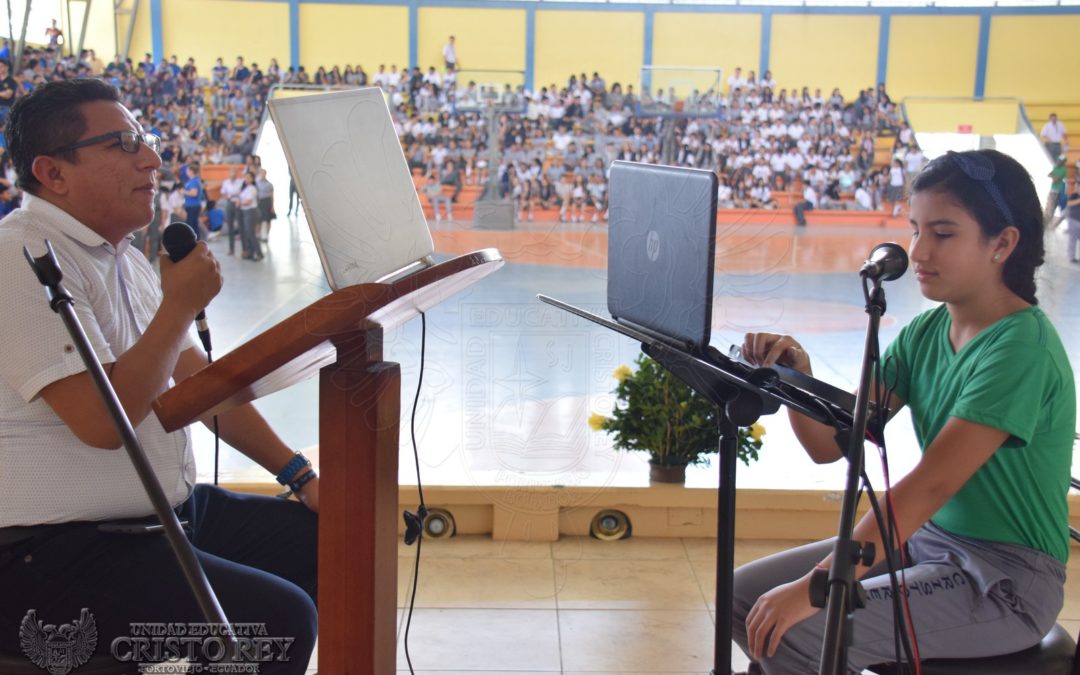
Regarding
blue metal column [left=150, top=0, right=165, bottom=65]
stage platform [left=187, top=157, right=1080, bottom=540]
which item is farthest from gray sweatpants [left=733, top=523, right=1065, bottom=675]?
blue metal column [left=150, top=0, right=165, bottom=65]

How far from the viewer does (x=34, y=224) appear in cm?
135

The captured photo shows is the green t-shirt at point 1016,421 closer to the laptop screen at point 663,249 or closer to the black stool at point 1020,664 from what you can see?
the black stool at point 1020,664

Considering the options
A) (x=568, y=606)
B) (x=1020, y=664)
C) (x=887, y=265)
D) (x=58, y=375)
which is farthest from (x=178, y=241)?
(x=568, y=606)

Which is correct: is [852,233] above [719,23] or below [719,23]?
below

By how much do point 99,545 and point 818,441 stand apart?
1016 mm

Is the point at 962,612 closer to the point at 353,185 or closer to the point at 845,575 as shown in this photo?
the point at 845,575

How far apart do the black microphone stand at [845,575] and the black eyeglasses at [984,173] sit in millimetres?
410

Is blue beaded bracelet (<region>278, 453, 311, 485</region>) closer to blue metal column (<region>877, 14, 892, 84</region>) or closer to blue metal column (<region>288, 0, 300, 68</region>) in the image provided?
blue metal column (<region>288, 0, 300, 68</region>)

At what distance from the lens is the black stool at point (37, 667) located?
1.24 meters

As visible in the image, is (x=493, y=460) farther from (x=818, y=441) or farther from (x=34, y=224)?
(x=34, y=224)

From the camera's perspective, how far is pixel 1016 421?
124cm

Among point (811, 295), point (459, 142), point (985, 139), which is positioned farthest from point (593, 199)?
point (985, 139)

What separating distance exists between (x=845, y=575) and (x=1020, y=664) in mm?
480

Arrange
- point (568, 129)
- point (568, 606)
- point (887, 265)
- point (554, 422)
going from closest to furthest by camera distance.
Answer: point (887, 265), point (568, 606), point (554, 422), point (568, 129)
